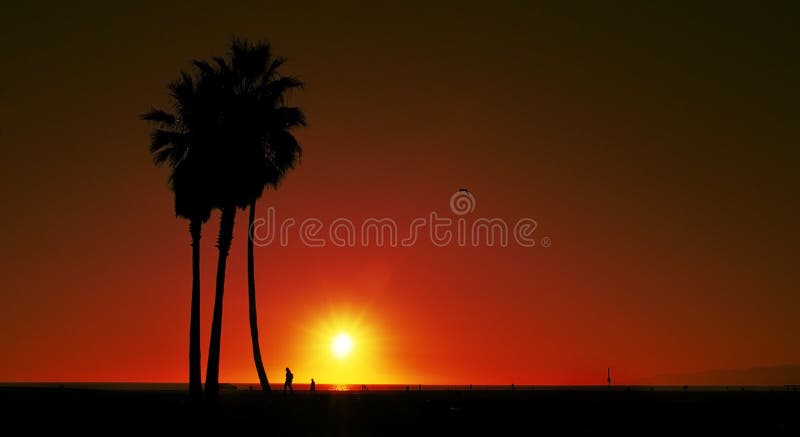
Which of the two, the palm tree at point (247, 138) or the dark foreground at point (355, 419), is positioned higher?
the palm tree at point (247, 138)

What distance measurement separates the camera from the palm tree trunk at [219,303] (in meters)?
45.7

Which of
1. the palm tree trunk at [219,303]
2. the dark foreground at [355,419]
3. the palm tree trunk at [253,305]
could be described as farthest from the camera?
the palm tree trunk at [253,305]

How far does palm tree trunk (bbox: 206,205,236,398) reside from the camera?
45.7 meters

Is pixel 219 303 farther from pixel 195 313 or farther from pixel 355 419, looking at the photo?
pixel 355 419

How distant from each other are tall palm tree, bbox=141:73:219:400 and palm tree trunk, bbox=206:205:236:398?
819 mm

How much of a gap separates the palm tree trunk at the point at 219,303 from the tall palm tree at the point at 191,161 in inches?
32.3

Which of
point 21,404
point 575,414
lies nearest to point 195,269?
point 21,404

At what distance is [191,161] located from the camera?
155 ft

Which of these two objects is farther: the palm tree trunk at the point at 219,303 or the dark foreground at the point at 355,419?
the palm tree trunk at the point at 219,303

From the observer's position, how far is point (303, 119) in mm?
52281

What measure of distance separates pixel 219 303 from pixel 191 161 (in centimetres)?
747

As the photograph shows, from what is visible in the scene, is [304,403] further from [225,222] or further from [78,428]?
[78,428]

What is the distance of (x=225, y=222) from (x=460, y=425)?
18731 millimetres

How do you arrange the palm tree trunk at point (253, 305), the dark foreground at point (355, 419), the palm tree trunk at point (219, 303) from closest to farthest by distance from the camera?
the dark foreground at point (355, 419) → the palm tree trunk at point (219, 303) → the palm tree trunk at point (253, 305)
